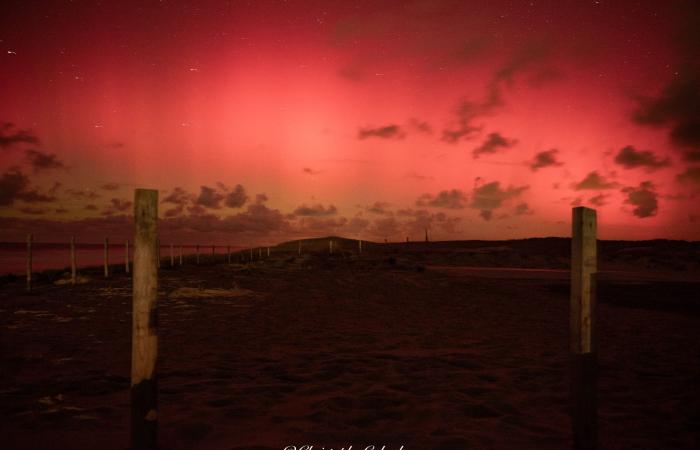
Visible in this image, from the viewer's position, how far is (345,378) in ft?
23.0

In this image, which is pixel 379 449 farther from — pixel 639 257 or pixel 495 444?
pixel 639 257

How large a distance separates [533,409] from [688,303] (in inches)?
625

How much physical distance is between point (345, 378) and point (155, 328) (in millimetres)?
3354

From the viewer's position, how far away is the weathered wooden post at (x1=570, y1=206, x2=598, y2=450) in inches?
177

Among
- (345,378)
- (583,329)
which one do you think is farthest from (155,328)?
(583,329)

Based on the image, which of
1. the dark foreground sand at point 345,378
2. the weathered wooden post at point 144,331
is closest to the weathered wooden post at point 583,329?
the dark foreground sand at point 345,378

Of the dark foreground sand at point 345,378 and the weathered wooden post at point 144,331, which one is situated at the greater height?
the weathered wooden post at point 144,331

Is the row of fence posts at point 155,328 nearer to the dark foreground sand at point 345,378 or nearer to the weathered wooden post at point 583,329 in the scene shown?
the weathered wooden post at point 583,329

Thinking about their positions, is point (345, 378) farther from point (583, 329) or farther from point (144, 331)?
point (583, 329)

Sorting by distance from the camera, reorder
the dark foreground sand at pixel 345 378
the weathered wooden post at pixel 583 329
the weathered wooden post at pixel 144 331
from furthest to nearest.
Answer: the dark foreground sand at pixel 345 378 < the weathered wooden post at pixel 583 329 < the weathered wooden post at pixel 144 331

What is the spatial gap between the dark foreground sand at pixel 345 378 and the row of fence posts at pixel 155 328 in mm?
431

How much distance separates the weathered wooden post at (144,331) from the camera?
4.38 m

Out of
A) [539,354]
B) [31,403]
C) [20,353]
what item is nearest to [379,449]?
[31,403]

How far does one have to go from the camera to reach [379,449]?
4.71 metres
